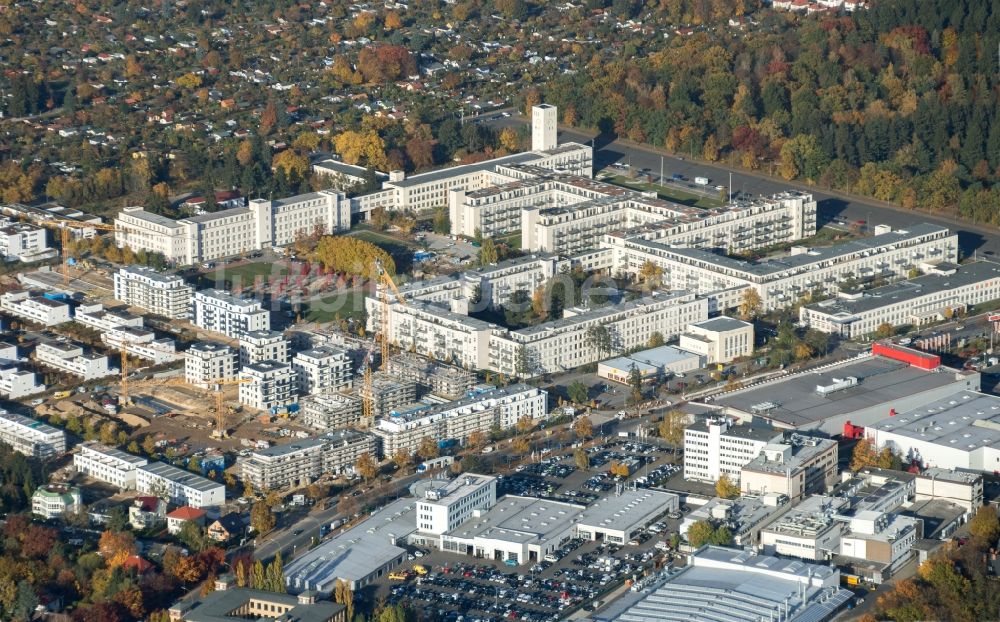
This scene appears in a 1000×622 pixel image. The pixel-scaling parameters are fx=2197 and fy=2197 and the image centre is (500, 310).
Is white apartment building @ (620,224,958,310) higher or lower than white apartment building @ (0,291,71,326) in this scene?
higher

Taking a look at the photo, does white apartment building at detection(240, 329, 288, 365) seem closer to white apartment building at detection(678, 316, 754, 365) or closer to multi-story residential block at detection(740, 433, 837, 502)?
white apartment building at detection(678, 316, 754, 365)

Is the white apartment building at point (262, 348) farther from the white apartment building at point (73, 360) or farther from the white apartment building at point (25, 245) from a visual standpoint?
the white apartment building at point (25, 245)

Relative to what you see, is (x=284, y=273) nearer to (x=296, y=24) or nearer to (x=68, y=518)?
(x=68, y=518)

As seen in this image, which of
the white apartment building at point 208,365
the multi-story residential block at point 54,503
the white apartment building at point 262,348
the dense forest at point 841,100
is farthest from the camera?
the dense forest at point 841,100

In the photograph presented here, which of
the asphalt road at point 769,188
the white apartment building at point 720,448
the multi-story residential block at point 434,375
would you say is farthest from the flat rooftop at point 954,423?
the asphalt road at point 769,188

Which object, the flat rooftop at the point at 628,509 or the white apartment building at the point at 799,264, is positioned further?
the white apartment building at the point at 799,264

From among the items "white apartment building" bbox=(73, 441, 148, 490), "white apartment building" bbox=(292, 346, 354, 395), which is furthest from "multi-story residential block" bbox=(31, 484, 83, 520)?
"white apartment building" bbox=(292, 346, 354, 395)
